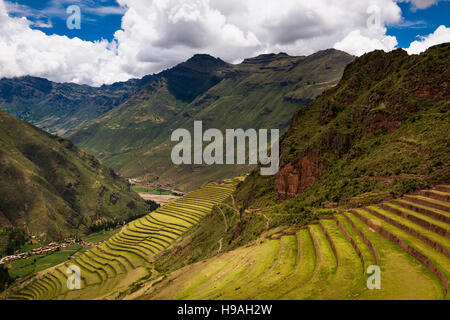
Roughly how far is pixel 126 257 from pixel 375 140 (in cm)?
8845

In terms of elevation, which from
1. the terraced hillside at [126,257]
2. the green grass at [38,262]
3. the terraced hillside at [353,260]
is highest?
the terraced hillside at [353,260]

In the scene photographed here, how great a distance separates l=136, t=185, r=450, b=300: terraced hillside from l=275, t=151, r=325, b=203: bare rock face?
28816mm

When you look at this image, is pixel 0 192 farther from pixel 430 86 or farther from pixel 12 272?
pixel 430 86

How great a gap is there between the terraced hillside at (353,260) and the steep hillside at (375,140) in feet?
31.8

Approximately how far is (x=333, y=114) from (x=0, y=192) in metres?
228

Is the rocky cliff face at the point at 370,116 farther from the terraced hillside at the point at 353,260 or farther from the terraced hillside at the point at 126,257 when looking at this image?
the terraced hillside at the point at 126,257

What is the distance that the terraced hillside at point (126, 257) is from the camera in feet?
279

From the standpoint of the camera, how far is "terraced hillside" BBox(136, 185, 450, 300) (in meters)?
21.7

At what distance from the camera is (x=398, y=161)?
157 feet

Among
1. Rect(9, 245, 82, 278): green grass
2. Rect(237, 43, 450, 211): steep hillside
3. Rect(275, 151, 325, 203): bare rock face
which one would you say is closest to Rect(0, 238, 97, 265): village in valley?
Rect(9, 245, 82, 278): green grass

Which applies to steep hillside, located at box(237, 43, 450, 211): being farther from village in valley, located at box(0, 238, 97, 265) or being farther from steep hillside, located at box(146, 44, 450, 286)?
village in valley, located at box(0, 238, 97, 265)

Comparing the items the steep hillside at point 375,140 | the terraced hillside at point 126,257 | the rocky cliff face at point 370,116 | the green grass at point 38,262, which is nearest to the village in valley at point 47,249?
the green grass at point 38,262
